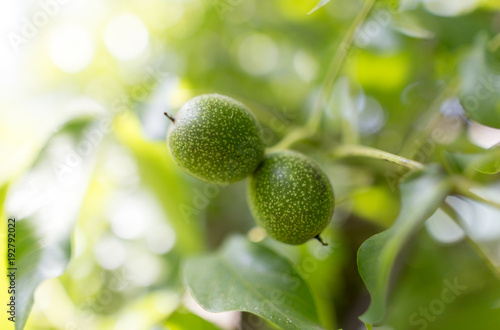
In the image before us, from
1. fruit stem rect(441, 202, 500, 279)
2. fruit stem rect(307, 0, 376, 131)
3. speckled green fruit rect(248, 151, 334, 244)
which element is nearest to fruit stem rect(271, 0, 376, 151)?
fruit stem rect(307, 0, 376, 131)

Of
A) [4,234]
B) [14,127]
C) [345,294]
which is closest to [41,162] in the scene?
[4,234]

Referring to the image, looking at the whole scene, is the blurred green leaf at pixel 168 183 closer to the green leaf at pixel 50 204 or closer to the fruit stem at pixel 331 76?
the green leaf at pixel 50 204

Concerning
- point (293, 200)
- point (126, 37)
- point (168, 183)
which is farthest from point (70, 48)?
point (293, 200)

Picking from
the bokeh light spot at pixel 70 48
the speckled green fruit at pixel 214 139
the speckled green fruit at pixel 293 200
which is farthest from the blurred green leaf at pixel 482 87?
the bokeh light spot at pixel 70 48

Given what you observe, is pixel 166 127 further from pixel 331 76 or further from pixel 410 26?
pixel 410 26

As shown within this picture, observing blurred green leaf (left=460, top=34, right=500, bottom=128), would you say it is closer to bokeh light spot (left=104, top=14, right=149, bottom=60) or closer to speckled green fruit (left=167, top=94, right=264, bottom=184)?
speckled green fruit (left=167, top=94, right=264, bottom=184)
